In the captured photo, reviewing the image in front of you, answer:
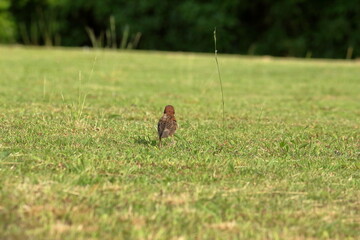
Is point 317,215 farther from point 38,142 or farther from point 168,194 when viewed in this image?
point 38,142

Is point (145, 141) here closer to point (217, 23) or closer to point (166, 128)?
point (166, 128)

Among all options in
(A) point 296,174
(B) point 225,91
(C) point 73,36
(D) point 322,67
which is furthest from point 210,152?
(C) point 73,36

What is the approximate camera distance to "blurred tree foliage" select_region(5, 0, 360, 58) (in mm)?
36344

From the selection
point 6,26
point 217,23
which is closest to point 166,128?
point 217,23

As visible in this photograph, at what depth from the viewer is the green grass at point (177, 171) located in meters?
4.16

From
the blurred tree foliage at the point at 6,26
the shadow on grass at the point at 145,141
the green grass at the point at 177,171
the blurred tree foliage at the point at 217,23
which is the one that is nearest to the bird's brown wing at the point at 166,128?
the green grass at the point at 177,171

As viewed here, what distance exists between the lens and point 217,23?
121ft

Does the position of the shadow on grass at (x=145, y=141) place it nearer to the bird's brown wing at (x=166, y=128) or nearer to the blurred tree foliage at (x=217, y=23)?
the bird's brown wing at (x=166, y=128)

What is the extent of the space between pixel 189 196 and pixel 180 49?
36.2 meters

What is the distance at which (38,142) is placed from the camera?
6.31m

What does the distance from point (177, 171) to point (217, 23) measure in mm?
32200

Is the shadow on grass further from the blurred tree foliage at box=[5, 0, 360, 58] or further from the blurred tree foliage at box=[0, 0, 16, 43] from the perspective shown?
the blurred tree foliage at box=[0, 0, 16, 43]

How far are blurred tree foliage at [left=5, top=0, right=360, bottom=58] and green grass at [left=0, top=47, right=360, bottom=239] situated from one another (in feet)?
84.6

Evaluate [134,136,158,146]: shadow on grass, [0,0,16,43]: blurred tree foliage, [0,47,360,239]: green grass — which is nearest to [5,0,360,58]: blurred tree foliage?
[0,0,16,43]: blurred tree foliage
